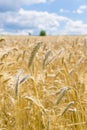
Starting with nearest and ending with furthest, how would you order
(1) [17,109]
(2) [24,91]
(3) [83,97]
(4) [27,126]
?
1. (1) [17,109]
2. (4) [27,126]
3. (3) [83,97]
4. (2) [24,91]

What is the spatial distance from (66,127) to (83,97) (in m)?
0.28

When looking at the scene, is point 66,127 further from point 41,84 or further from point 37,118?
point 41,84

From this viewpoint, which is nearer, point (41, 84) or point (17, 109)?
point (17, 109)

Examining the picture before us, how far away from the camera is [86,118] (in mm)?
1842

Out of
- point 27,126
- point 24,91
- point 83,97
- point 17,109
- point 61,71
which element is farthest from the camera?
point 61,71

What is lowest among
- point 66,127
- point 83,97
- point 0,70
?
point 66,127

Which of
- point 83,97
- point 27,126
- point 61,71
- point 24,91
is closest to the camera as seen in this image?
point 27,126

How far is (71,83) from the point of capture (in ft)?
6.91

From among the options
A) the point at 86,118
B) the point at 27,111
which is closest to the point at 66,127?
the point at 86,118

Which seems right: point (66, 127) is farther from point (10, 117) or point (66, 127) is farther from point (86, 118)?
point (10, 117)

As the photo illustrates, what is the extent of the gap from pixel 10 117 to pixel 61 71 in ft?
1.79

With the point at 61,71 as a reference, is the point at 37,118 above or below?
below

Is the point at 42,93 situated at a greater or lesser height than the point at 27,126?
greater

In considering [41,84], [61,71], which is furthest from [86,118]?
[61,71]
